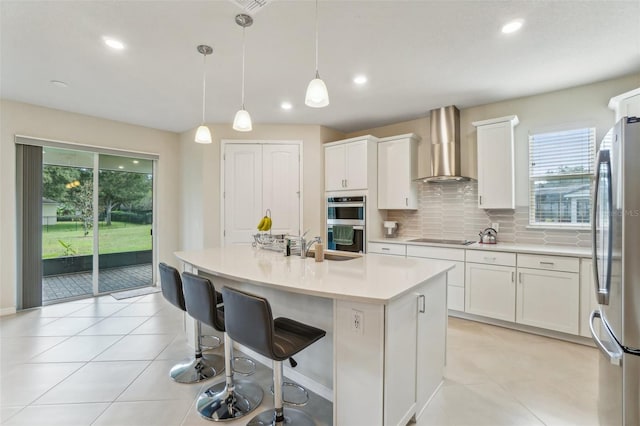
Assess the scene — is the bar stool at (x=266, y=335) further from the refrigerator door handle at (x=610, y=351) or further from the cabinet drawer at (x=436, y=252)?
the cabinet drawer at (x=436, y=252)

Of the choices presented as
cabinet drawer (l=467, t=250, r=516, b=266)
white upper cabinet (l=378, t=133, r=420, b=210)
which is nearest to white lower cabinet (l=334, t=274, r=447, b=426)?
cabinet drawer (l=467, t=250, r=516, b=266)

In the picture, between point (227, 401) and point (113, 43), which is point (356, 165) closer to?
point (113, 43)

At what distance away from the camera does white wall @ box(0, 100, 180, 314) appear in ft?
12.2

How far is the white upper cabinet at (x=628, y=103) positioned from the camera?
2.57m

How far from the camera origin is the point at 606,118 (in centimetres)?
311

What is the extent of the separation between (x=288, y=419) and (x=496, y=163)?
11.3ft

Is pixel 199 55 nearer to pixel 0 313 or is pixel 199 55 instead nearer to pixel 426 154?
pixel 426 154

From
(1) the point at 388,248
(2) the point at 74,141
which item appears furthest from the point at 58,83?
(1) the point at 388,248

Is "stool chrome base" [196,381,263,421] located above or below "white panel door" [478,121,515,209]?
below

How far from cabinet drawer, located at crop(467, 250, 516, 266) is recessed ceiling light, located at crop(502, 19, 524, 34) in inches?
84.7

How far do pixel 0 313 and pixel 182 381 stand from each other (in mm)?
3265

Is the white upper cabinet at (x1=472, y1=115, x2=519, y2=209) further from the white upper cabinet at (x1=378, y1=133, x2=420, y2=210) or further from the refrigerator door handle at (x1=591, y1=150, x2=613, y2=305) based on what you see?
the refrigerator door handle at (x1=591, y1=150, x2=613, y2=305)

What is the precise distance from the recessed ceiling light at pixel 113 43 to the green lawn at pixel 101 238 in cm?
311

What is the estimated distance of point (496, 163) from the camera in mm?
3549
